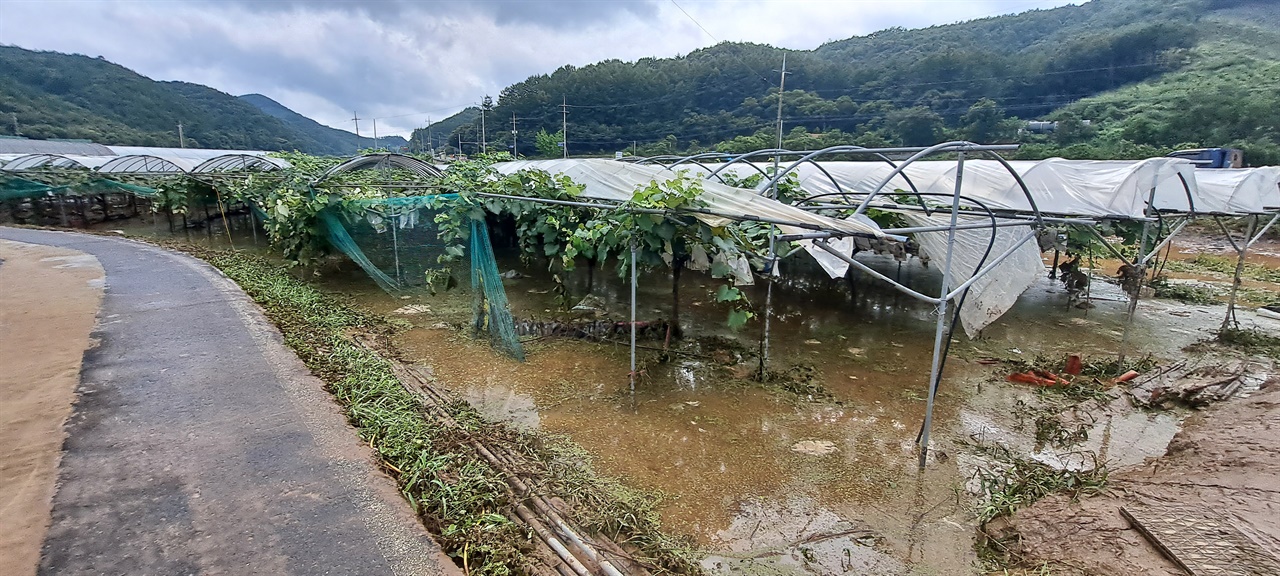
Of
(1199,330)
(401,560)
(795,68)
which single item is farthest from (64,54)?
(1199,330)

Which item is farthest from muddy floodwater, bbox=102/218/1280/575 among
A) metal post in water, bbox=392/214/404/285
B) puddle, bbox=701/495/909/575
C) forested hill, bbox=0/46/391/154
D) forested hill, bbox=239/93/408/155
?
forested hill, bbox=239/93/408/155

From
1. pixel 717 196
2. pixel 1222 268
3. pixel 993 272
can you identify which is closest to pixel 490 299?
pixel 717 196

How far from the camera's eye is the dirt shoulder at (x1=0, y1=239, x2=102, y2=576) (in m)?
3.11

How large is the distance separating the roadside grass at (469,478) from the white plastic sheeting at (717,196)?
2.40m

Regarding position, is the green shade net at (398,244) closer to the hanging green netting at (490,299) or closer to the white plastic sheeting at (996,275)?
the hanging green netting at (490,299)

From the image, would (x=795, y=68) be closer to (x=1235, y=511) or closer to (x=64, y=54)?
(x=1235, y=511)

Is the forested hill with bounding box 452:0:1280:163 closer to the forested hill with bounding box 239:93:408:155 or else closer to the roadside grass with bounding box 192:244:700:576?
the roadside grass with bounding box 192:244:700:576

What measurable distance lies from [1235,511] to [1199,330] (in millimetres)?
7026

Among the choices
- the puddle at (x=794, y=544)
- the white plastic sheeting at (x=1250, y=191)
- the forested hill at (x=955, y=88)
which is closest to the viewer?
the puddle at (x=794, y=544)

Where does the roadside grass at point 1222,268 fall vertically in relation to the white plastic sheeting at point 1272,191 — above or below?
below

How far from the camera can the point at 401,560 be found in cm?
297

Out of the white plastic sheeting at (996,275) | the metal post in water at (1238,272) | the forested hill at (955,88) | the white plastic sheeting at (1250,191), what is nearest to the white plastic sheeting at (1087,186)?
the white plastic sheeting at (1250,191)

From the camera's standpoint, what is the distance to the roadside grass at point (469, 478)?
10.4ft

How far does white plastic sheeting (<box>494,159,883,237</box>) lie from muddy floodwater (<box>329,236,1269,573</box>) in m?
1.80
